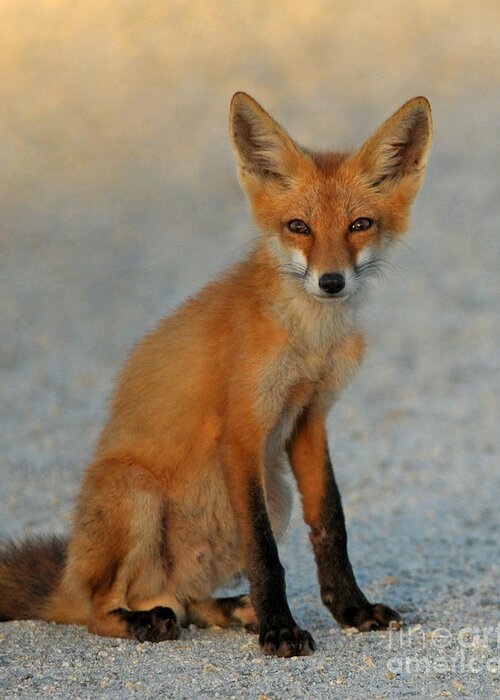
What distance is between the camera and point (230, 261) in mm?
12289

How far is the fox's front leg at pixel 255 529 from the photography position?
4469mm

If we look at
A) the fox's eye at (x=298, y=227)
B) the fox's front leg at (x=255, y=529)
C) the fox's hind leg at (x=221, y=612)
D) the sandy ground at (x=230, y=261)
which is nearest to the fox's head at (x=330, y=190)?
the fox's eye at (x=298, y=227)

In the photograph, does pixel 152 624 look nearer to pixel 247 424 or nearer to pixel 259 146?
pixel 247 424

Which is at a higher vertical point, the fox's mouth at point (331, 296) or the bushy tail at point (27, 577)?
the fox's mouth at point (331, 296)

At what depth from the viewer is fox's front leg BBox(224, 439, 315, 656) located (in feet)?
14.7

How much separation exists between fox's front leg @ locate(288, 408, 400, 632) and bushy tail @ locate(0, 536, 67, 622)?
1.20 meters

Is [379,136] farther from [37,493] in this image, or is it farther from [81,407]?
[81,407]

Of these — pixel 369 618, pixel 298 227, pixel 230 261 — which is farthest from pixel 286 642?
pixel 230 261

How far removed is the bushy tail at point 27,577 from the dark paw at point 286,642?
1160 mm

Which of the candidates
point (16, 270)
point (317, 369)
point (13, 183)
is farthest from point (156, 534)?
point (13, 183)

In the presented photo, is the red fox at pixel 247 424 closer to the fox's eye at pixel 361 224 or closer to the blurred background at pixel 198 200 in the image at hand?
the fox's eye at pixel 361 224

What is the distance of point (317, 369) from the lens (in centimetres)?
Answer: 474

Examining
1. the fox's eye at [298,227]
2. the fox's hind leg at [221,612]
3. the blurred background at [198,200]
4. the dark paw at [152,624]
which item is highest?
the blurred background at [198,200]

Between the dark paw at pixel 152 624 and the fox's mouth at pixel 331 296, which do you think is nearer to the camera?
the fox's mouth at pixel 331 296
